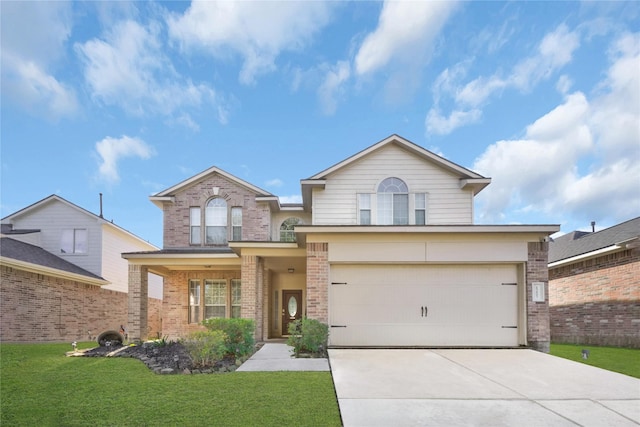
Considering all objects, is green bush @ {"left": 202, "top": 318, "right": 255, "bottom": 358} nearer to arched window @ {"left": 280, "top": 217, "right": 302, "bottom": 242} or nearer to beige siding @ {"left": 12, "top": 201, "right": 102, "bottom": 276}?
arched window @ {"left": 280, "top": 217, "right": 302, "bottom": 242}

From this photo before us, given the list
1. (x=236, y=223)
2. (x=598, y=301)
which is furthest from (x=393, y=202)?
(x=598, y=301)

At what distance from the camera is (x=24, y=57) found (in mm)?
13883

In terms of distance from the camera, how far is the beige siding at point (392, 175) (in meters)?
14.5

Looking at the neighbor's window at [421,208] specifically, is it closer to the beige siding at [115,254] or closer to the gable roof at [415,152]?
the gable roof at [415,152]

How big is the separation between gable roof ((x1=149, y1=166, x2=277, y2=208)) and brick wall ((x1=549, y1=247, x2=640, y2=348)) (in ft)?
41.8

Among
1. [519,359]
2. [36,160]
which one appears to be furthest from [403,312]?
[36,160]

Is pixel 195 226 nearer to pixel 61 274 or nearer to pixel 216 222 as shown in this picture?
pixel 216 222

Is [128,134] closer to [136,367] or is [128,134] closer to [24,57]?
[24,57]

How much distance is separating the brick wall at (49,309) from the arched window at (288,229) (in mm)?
9690

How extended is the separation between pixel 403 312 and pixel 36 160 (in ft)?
58.4

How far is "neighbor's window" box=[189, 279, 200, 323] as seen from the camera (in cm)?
1784

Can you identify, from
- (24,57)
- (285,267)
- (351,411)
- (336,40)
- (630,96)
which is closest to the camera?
(351,411)

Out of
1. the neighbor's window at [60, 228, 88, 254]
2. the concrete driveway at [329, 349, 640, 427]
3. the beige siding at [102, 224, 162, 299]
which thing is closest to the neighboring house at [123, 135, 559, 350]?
the concrete driveway at [329, 349, 640, 427]

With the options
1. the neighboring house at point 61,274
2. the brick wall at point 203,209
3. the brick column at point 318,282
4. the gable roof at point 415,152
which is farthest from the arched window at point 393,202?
the neighboring house at point 61,274
